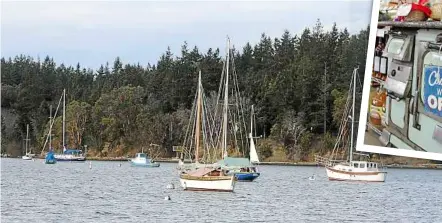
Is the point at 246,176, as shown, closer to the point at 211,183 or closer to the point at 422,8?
the point at 211,183

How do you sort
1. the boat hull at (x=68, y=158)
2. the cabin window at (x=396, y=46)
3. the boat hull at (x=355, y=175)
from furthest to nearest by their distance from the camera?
the boat hull at (x=68, y=158) → the boat hull at (x=355, y=175) → the cabin window at (x=396, y=46)

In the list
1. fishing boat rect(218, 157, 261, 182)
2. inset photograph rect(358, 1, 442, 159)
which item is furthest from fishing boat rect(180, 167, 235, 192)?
inset photograph rect(358, 1, 442, 159)

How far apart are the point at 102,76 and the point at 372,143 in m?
163

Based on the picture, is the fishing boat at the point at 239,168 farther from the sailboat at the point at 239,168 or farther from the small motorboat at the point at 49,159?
the small motorboat at the point at 49,159

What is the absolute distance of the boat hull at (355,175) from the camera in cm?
6575

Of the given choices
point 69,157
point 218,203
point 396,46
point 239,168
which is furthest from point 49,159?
Result: point 396,46

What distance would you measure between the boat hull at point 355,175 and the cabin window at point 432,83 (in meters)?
63.1

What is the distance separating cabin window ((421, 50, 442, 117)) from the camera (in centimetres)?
309

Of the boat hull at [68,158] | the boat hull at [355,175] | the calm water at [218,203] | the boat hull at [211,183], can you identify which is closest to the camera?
the calm water at [218,203]

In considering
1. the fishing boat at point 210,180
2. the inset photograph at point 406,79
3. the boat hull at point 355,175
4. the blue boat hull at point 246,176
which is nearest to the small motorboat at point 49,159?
the boat hull at point 355,175

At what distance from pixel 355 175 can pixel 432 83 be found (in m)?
63.5

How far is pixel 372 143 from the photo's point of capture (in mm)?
3256

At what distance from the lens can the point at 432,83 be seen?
311 centimetres

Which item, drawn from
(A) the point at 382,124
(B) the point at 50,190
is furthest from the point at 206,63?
(A) the point at 382,124
